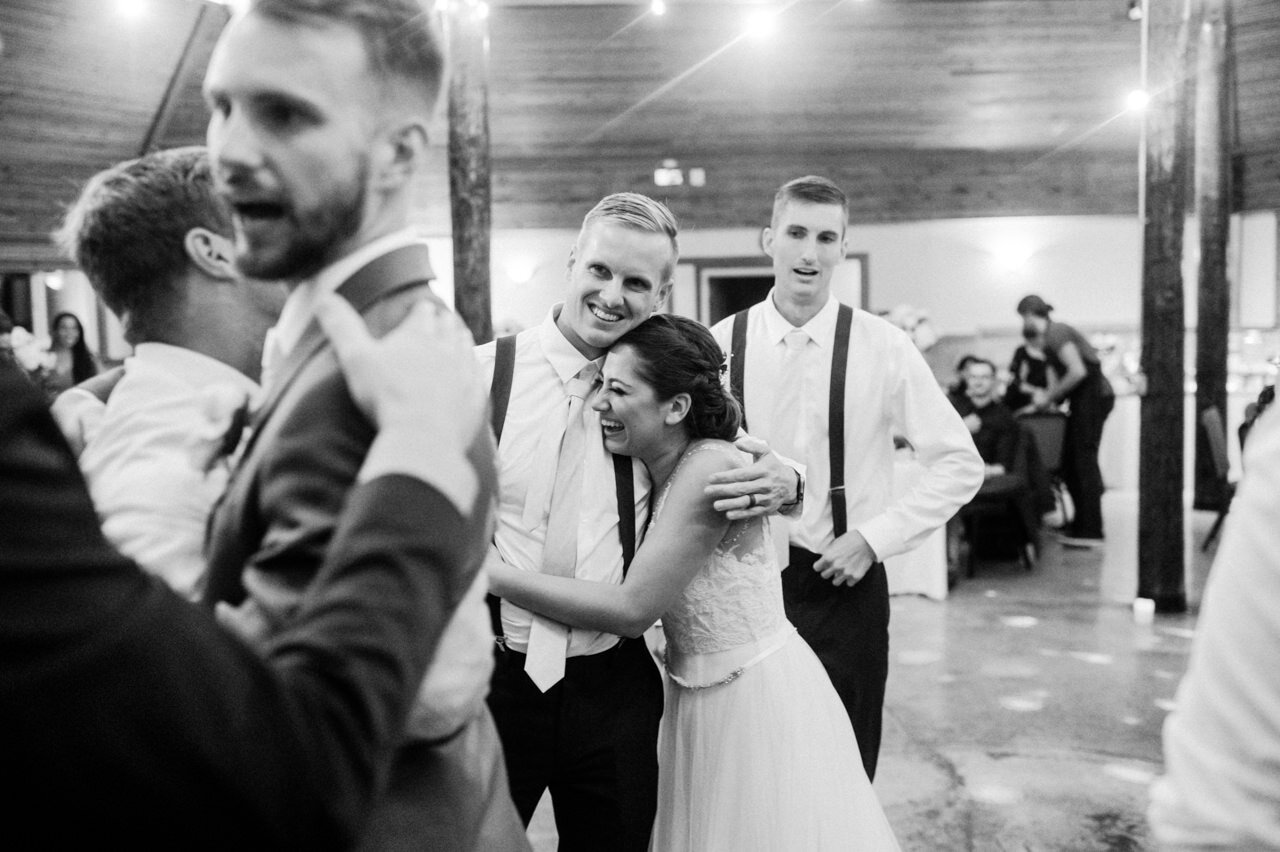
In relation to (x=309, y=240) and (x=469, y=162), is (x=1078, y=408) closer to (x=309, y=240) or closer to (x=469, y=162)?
(x=469, y=162)

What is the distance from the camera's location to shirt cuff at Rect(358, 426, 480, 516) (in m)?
0.67

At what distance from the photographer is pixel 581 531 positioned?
5.97 ft

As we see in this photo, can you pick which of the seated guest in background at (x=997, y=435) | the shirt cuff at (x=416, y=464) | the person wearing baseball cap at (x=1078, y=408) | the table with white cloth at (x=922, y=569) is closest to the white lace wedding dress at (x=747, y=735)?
the shirt cuff at (x=416, y=464)

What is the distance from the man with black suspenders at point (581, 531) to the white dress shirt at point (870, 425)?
2.25 ft

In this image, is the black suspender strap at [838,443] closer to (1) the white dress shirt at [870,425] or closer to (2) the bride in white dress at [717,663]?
(1) the white dress shirt at [870,425]

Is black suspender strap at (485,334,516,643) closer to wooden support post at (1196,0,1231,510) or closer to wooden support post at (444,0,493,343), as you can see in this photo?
wooden support post at (444,0,493,343)

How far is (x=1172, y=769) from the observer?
83cm

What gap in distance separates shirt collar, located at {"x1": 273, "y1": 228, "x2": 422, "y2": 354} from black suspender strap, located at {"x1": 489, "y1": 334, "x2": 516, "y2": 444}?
1.00m

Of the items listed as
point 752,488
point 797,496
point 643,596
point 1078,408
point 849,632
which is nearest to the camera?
point 643,596

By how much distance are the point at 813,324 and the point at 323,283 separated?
202 centimetres

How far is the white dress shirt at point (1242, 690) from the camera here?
749mm

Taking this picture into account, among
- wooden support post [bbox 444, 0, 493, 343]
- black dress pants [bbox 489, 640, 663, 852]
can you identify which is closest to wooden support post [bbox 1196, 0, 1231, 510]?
wooden support post [bbox 444, 0, 493, 343]

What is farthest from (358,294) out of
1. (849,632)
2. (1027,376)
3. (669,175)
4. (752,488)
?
(669,175)

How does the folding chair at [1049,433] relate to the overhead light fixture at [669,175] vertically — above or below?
below
